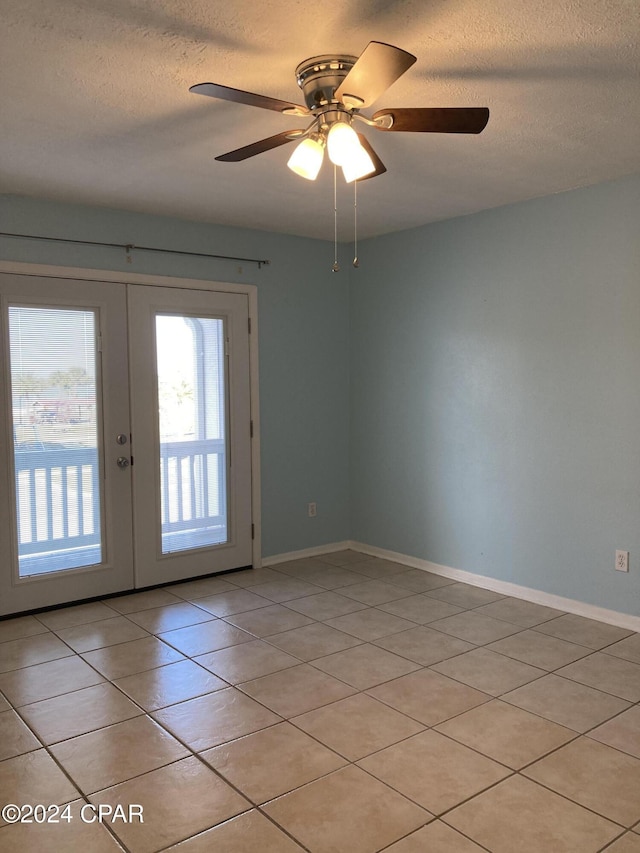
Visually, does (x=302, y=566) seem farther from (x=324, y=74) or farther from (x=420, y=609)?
(x=324, y=74)

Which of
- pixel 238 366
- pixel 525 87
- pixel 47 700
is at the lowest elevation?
pixel 47 700

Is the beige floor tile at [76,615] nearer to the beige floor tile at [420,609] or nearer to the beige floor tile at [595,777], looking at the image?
the beige floor tile at [420,609]

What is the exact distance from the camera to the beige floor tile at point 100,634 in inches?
143

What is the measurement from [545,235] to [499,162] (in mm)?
834

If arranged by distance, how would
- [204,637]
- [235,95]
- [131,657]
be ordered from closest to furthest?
[235,95], [131,657], [204,637]

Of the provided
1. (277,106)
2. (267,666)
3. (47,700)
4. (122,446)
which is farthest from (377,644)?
(277,106)

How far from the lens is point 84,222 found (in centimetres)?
420

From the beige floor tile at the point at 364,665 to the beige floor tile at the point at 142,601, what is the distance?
51.9 inches

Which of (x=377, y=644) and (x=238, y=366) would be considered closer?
(x=377, y=644)

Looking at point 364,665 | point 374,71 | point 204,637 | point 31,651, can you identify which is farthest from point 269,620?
point 374,71

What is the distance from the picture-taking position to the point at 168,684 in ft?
10.3

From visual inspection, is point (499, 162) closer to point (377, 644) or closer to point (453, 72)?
point (453, 72)

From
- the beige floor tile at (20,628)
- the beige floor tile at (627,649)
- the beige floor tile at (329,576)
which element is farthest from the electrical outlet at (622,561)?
the beige floor tile at (20,628)

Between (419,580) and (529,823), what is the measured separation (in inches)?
101
